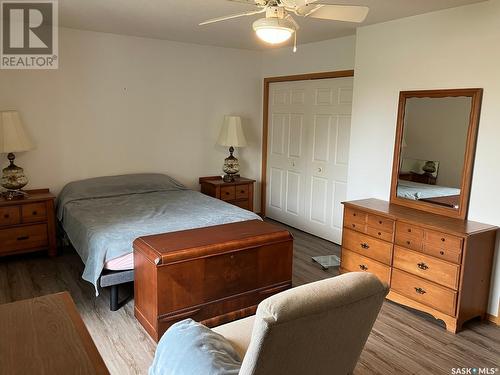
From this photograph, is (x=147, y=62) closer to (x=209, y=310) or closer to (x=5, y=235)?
(x=5, y=235)

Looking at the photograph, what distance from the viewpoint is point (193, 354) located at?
157 centimetres

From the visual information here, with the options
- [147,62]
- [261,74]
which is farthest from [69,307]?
[261,74]

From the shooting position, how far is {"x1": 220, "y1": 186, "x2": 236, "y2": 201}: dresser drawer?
5.01 m

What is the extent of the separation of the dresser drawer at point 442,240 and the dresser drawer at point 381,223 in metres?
0.30

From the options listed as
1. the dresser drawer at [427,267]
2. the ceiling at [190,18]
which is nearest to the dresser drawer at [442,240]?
the dresser drawer at [427,267]

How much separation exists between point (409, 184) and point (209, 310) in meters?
2.02

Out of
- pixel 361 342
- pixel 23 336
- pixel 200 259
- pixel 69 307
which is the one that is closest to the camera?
pixel 23 336

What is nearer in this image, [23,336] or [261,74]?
[23,336]

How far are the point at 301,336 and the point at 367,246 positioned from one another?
7.51 feet

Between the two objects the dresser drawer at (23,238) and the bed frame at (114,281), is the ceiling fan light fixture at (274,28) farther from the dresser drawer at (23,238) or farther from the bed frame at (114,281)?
the dresser drawer at (23,238)

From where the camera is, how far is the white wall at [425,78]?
290 centimetres

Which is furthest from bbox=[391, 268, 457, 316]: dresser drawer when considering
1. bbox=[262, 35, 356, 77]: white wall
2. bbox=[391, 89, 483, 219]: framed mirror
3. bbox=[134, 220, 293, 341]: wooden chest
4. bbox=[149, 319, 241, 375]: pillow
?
bbox=[262, 35, 356, 77]: white wall

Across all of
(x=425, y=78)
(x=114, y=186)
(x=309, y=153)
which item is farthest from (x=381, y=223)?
(x=114, y=186)

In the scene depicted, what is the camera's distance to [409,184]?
349 cm
